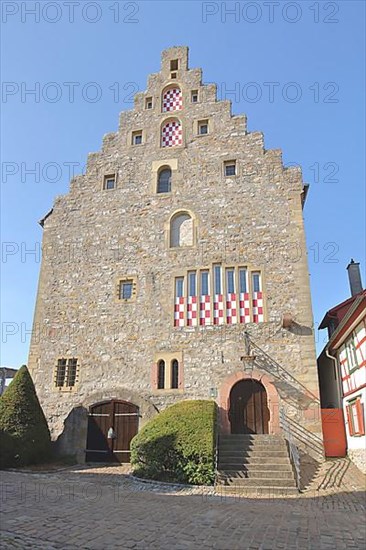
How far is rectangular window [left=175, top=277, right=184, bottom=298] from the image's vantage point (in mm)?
14836

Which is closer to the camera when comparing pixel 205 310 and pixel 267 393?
pixel 267 393

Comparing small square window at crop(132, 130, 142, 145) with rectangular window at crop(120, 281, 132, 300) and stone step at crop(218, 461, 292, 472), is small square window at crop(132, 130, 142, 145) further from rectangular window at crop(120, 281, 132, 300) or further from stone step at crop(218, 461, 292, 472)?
stone step at crop(218, 461, 292, 472)

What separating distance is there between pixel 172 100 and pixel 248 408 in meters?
12.4

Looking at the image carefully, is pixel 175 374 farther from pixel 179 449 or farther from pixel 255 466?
pixel 255 466

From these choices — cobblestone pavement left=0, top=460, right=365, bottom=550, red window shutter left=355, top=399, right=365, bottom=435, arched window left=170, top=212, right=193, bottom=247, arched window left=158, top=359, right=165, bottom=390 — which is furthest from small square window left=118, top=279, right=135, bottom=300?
red window shutter left=355, top=399, right=365, bottom=435

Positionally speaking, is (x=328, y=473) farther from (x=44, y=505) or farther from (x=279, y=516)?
(x=44, y=505)

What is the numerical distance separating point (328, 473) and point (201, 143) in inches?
467

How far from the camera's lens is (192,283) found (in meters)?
14.9

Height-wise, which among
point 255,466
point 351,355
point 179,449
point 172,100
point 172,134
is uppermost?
point 172,100

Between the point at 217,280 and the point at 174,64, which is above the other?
the point at 174,64

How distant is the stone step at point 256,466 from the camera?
10.1m

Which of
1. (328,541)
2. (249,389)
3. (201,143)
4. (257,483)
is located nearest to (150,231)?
(201,143)

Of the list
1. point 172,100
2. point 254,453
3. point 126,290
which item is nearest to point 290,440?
point 254,453

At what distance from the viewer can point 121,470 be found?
1246cm
